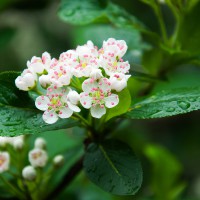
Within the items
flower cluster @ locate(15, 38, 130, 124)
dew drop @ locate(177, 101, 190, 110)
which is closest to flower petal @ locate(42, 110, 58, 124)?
flower cluster @ locate(15, 38, 130, 124)

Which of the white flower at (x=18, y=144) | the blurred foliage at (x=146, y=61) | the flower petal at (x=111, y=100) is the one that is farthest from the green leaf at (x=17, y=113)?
the blurred foliage at (x=146, y=61)

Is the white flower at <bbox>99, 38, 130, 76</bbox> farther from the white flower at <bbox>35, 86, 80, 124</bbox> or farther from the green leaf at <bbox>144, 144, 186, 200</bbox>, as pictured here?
the green leaf at <bbox>144, 144, 186, 200</bbox>

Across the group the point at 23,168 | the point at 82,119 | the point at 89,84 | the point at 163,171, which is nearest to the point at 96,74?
the point at 89,84

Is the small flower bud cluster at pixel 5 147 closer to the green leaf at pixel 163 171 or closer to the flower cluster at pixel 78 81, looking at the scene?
the flower cluster at pixel 78 81

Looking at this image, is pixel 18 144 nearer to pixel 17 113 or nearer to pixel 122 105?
pixel 17 113

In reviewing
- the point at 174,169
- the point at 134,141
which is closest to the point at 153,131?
the point at 134,141

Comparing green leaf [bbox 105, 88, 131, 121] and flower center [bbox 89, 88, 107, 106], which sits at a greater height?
flower center [bbox 89, 88, 107, 106]

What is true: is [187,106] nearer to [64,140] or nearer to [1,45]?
[64,140]
